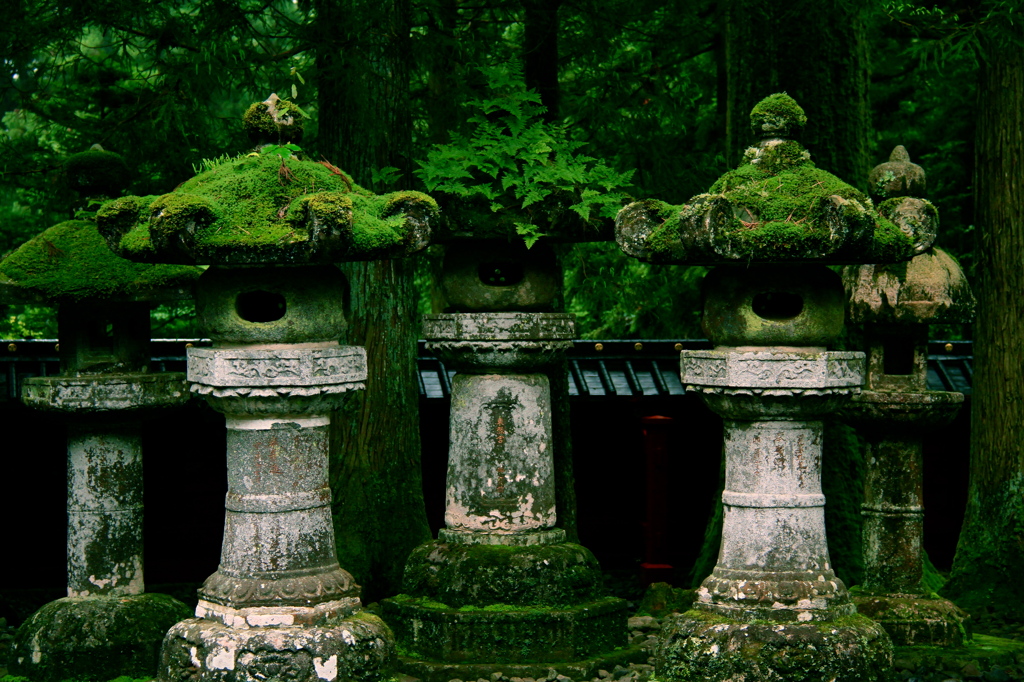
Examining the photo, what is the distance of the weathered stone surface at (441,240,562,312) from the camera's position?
755 centimetres

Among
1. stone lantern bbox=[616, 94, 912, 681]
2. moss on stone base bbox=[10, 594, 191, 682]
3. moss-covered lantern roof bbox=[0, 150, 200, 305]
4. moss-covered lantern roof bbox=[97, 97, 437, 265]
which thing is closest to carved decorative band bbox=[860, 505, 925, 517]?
stone lantern bbox=[616, 94, 912, 681]

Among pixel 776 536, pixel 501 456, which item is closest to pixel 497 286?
pixel 501 456

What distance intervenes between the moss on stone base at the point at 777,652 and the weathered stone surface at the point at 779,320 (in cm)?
141

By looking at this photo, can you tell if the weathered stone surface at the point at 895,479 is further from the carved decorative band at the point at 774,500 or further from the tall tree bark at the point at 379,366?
the tall tree bark at the point at 379,366

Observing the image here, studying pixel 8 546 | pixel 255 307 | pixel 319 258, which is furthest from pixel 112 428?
pixel 8 546

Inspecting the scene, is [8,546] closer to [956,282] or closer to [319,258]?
[319,258]

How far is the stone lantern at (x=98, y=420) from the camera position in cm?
697

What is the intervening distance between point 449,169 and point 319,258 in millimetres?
1659

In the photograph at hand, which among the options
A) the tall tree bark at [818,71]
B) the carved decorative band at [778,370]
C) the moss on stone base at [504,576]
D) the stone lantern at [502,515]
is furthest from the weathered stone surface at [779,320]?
the tall tree bark at [818,71]

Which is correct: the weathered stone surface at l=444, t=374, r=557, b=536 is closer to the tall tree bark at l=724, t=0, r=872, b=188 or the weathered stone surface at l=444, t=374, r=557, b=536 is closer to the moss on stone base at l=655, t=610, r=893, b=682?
the moss on stone base at l=655, t=610, r=893, b=682

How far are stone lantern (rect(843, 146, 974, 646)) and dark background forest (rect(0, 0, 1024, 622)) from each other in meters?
1.23

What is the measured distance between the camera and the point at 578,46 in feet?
32.6

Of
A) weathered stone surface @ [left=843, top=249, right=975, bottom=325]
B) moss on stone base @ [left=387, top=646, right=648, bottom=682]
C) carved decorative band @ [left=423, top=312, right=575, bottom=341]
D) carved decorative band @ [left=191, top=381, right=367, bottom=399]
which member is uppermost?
weathered stone surface @ [left=843, top=249, right=975, bottom=325]

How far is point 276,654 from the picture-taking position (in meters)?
5.95
